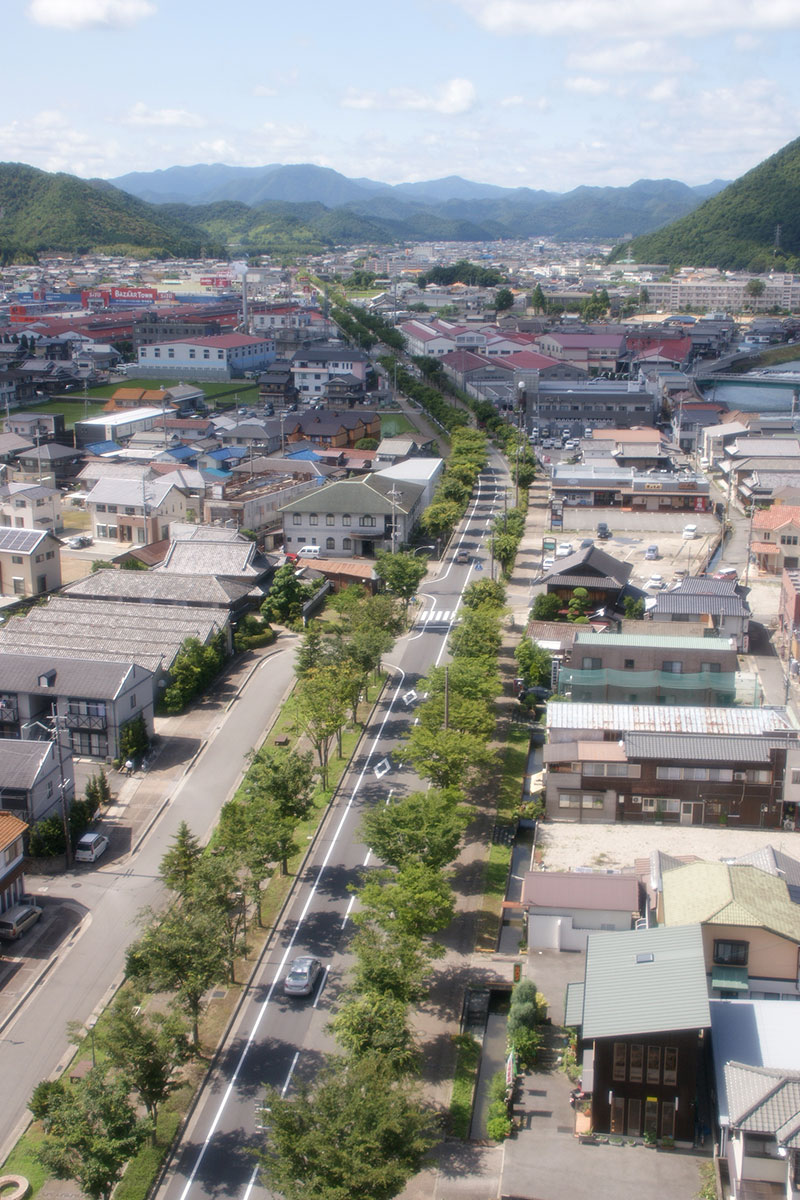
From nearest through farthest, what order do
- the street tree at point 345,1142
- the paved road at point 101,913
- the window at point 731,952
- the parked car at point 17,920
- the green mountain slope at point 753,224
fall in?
the street tree at point 345,1142, the paved road at point 101,913, the window at point 731,952, the parked car at point 17,920, the green mountain slope at point 753,224

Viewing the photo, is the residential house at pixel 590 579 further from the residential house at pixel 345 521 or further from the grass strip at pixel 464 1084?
the grass strip at pixel 464 1084

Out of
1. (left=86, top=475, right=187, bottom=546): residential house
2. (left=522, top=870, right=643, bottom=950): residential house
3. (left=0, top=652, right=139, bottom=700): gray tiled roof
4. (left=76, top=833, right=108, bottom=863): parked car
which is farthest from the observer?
(left=86, top=475, right=187, bottom=546): residential house

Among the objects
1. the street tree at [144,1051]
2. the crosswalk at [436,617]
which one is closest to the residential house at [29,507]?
the crosswalk at [436,617]

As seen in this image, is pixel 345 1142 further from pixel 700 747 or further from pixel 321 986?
pixel 700 747

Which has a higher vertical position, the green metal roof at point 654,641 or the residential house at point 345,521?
the residential house at point 345,521

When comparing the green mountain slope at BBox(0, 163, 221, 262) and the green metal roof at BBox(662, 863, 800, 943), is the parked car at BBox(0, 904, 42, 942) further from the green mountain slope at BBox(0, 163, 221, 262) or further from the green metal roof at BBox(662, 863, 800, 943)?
the green mountain slope at BBox(0, 163, 221, 262)

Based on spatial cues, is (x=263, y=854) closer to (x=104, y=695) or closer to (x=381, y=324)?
(x=104, y=695)

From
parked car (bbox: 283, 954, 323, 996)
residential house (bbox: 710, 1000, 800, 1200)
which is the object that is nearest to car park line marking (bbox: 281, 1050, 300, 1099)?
parked car (bbox: 283, 954, 323, 996)

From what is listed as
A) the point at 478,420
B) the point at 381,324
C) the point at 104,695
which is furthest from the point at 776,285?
the point at 104,695
